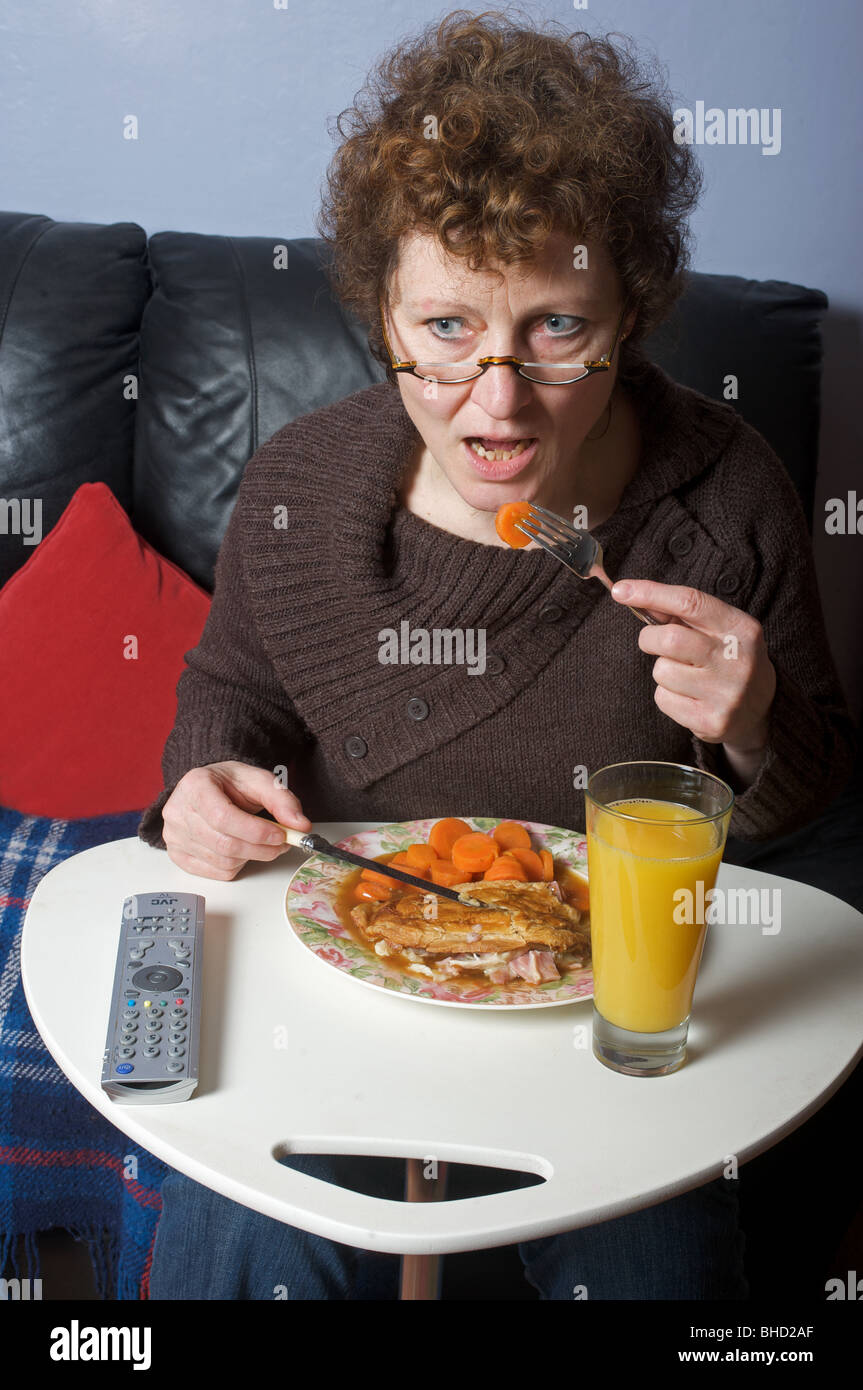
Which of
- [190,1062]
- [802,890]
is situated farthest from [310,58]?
[190,1062]

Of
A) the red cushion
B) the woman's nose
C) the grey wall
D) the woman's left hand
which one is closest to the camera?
the woman's left hand

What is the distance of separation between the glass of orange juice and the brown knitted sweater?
46cm

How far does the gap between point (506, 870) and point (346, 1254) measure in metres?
0.38

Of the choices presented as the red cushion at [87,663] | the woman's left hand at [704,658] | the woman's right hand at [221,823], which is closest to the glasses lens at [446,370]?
the woman's left hand at [704,658]

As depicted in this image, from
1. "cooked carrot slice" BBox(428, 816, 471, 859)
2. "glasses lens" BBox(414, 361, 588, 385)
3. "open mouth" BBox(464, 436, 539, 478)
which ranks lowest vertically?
"cooked carrot slice" BBox(428, 816, 471, 859)

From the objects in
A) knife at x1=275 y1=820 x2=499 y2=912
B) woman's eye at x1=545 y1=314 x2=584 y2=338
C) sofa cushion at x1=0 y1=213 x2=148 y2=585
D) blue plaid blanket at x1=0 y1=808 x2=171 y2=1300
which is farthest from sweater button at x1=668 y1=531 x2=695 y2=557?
sofa cushion at x1=0 y1=213 x2=148 y2=585

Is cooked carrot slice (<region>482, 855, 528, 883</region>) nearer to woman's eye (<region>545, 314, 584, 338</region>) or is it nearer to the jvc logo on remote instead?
the jvc logo on remote

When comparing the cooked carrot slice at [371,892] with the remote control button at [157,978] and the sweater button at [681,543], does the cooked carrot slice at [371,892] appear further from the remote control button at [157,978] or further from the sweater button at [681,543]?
the sweater button at [681,543]

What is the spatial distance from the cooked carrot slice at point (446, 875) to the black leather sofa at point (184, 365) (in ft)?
2.80

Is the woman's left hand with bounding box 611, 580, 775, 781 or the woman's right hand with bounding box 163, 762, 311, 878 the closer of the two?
the woman's left hand with bounding box 611, 580, 775, 781

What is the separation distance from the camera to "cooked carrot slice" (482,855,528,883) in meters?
1.11

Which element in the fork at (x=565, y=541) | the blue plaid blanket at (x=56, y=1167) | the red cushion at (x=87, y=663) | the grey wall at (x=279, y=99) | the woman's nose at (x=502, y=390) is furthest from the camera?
the grey wall at (x=279, y=99)

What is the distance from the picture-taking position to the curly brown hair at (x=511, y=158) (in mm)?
1168

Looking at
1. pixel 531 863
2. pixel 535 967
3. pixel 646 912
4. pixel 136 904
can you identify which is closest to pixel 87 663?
pixel 136 904
